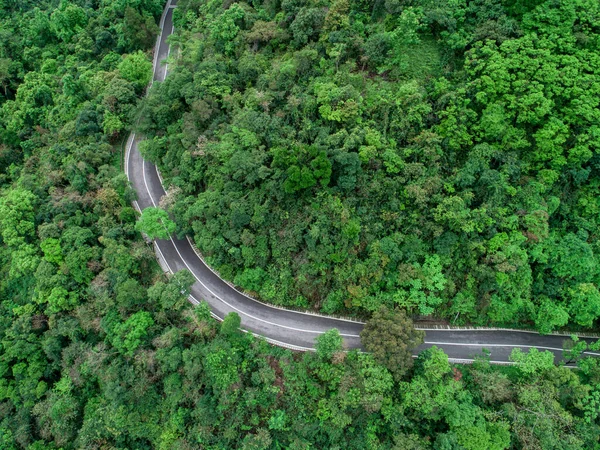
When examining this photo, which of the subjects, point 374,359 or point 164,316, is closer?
point 374,359

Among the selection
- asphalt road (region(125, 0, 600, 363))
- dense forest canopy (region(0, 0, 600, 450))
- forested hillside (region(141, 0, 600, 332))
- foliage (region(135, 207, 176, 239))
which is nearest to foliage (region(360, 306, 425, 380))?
dense forest canopy (region(0, 0, 600, 450))

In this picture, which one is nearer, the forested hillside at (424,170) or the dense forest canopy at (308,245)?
the dense forest canopy at (308,245)

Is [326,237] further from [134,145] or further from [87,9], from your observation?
[87,9]

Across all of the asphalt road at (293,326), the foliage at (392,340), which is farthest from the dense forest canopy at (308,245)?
the asphalt road at (293,326)

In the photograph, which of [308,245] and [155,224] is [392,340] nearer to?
[308,245]

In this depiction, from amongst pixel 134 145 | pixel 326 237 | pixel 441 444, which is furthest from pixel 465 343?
pixel 134 145

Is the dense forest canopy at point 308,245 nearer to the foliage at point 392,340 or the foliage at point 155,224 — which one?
the foliage at point 392,340
